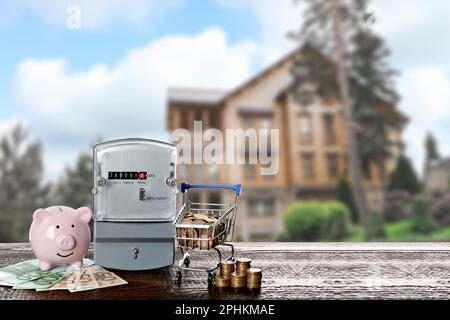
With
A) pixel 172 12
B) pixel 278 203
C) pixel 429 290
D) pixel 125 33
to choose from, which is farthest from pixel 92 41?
pixel 429 290

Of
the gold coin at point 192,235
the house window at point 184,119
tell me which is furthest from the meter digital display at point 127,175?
the house window at point 184,119

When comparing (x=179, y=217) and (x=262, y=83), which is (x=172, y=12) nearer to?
(x=262, y=83)

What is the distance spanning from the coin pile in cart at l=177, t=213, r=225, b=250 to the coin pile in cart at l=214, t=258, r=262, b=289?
97 mm

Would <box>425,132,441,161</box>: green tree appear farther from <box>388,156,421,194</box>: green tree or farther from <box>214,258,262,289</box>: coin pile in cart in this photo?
<box>214,258,262,289</box>: coin pile in cart

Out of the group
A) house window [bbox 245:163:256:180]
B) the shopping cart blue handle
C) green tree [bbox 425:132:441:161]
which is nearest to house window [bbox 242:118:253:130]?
house window [bbox 245:163:256:180]

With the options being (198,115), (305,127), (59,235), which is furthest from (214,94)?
(59,235)

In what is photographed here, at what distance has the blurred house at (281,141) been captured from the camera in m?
8.09

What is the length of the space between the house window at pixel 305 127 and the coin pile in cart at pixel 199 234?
714 cm

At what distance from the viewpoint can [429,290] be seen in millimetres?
1203

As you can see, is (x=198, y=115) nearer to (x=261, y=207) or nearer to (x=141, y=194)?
(x=261, y=207)

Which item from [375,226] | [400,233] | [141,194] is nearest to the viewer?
[141,194]

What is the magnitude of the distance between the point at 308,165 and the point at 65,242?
7.20m

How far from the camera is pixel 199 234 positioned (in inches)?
53.2
